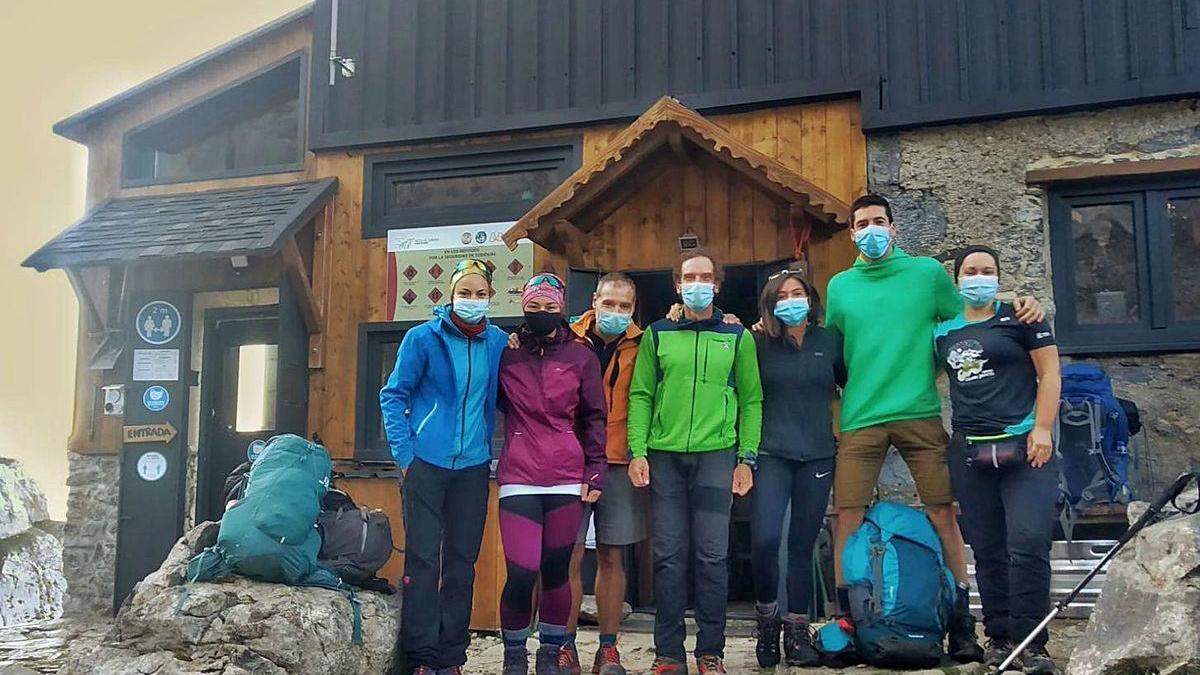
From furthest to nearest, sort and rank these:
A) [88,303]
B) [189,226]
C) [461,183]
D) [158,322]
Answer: [88,303], [158,322], [461,183], [189,226]

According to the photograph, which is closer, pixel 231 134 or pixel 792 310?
pixel 792 310

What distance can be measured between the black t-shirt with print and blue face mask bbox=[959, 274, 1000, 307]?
0.30 feet

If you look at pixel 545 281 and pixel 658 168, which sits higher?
pixel 658 168

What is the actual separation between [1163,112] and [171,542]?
8206 mm

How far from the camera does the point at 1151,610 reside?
3.75 metres

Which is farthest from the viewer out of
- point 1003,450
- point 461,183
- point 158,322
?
point 158,322

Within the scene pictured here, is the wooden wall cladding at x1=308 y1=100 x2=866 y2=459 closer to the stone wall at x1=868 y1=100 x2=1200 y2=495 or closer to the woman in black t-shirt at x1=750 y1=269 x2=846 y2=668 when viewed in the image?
the stone wall at x1=868 y1=100 x2=1200 y2=495

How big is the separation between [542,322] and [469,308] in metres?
0.35

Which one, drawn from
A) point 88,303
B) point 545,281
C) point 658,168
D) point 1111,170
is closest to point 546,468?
point 545,281

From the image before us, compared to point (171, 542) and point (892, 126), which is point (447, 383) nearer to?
point (892, 126)

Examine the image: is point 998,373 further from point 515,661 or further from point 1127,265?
point 1127,265

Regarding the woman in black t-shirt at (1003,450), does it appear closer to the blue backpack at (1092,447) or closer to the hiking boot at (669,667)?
the hiking boot at (669,667)

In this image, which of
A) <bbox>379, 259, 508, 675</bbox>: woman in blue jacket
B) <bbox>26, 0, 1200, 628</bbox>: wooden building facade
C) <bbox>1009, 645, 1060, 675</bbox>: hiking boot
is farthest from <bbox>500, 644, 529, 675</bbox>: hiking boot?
<bbox>26, 0, 1200, 628</bbox>: wooden building facade

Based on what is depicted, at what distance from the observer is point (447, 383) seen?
4520 millimetres
